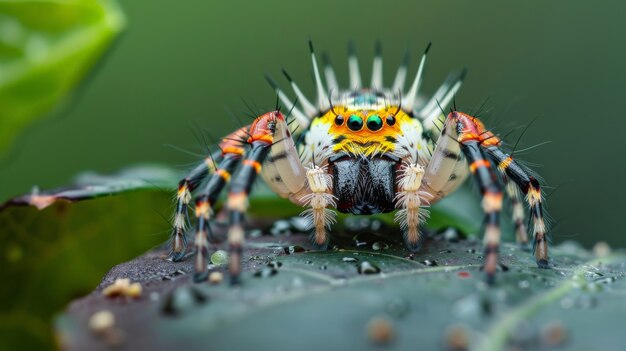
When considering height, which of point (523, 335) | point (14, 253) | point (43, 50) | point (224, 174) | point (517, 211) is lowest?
point (523, 335)

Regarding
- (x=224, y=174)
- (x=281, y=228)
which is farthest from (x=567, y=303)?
(x=281, y=228)

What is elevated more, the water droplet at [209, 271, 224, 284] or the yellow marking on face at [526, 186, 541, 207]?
the yellow marking on face at [526, 186, 541, 207]

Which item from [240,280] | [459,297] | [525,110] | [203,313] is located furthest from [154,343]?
[525,110]

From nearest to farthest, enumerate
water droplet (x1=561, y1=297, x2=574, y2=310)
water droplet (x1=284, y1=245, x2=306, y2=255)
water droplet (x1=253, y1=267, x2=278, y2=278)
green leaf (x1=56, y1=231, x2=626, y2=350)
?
green leaf (x1=56, y1=231, x2=626, y2=350) < water droplet (x1=561, y1=297, x2=574, y2=310) < water droplet (x1=253, y1=267, x2=278, y2=278) < water droplet (x1=284, y1=245, x2=306, y2=255)

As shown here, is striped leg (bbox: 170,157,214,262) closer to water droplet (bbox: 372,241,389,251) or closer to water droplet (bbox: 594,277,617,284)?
water droplet (bbox: 372,241,389,251)

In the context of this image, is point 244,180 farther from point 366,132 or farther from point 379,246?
point 366,132

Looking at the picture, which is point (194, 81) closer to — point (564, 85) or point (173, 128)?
point (173, 128)

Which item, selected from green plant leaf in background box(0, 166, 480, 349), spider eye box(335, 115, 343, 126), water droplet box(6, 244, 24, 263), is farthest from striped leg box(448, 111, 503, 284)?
water droplet box(6, 244, 24, 263)
